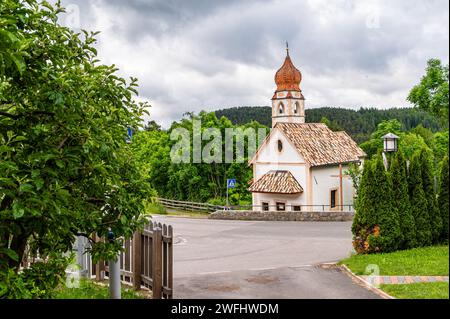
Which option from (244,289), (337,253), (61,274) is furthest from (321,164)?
(61,274)

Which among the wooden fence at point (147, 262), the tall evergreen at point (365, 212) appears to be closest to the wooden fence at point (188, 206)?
the tall evergreen at point (365, 212)

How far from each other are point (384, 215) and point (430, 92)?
13.4 feet

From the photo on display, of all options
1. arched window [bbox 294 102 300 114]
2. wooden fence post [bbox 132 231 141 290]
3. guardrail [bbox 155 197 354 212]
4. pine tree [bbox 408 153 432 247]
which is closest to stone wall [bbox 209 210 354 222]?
guardrail [bbox 155 197 354 212]

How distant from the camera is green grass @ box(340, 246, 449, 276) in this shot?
816 cm

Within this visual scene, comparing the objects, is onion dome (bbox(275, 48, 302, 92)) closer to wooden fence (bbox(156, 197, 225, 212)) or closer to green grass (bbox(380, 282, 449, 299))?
wooden fence (bbox(156, 197, 225, 212))

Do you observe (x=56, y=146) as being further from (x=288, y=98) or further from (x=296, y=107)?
(x=296, y=107)

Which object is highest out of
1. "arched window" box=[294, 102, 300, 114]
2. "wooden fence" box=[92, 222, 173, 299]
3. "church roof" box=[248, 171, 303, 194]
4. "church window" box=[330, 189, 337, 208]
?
"arched window" box=[294, 102, 300, 114]

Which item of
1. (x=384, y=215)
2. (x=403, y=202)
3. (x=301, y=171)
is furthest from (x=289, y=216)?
(x=403, y=202)

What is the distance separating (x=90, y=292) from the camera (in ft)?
23.7

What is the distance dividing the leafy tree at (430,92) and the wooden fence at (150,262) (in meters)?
4.82

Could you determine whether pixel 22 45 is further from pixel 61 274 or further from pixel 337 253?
pixel 337 253

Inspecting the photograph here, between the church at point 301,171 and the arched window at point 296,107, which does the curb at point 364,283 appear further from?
the arched window at point 296,107

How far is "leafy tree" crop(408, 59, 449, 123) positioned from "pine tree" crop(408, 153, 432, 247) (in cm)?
111

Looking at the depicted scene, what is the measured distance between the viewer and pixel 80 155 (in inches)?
169
